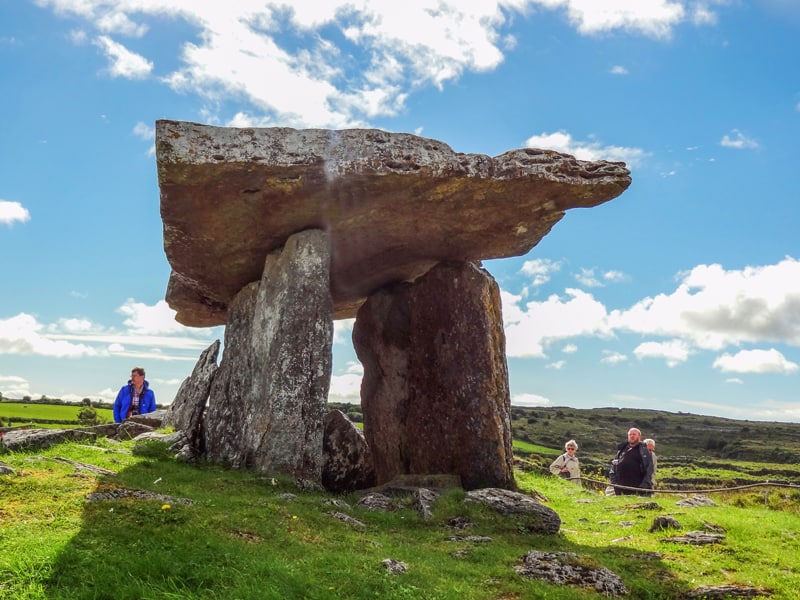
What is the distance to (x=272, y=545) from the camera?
7270 mm

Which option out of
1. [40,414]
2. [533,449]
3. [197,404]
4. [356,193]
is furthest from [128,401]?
[533,449]

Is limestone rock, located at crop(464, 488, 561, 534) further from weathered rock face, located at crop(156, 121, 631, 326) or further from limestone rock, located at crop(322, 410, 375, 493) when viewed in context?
weathered rock face, located at crop(156, 121, 631, 326)

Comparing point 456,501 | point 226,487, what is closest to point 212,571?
point 226,487

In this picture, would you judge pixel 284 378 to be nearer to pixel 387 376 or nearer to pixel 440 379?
pixel 440 379

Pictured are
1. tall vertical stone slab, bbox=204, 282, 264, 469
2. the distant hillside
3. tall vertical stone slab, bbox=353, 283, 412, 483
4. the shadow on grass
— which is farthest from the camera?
the distant hillside

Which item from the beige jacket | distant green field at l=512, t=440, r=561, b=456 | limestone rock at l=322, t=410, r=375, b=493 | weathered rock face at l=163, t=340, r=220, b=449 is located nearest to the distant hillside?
distant green field at l=512, t=440, r=561, b=456

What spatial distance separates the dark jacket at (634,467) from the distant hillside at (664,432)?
4353cm

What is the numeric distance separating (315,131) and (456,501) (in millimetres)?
7051

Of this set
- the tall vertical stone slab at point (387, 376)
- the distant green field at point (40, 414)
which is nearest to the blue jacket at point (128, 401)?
the tall vertical stone slab at point (387, 376)

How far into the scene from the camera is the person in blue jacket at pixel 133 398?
17656mm

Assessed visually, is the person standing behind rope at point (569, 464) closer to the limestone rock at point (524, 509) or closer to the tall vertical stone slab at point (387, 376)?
the tall vertical stone slab at point (387, 376)

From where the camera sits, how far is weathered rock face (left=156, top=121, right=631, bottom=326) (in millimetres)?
12062

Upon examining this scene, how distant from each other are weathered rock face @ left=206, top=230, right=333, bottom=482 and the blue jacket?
4289 millimetres


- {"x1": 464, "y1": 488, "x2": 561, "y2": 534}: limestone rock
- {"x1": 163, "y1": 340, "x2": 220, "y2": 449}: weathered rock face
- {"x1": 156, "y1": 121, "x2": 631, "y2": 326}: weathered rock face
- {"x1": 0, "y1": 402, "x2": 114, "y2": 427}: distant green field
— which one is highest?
{"x1": 156, "y1": 121, "x2": 631, "y2": 326}: weathered rock face
